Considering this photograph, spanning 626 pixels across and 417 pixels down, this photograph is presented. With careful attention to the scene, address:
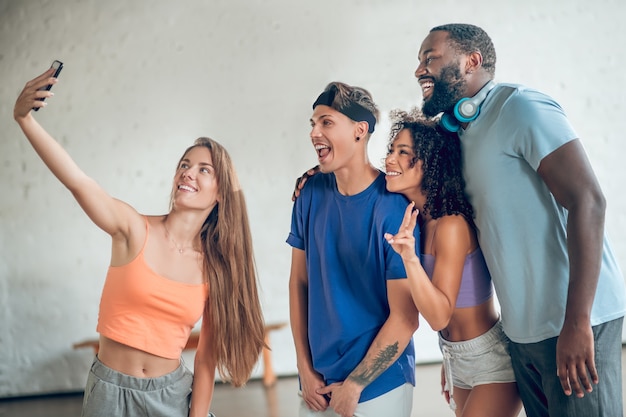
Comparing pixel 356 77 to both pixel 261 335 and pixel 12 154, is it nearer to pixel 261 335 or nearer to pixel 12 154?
pixel 12 154

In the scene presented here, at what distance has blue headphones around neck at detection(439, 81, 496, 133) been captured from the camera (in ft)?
6.81

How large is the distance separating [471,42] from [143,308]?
146 cm

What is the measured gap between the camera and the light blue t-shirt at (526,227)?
190 cm

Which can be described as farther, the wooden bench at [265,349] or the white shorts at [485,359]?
the wooden bench at [265,349]

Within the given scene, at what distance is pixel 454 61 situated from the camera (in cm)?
218

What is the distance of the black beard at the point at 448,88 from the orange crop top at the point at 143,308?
3.58 feet

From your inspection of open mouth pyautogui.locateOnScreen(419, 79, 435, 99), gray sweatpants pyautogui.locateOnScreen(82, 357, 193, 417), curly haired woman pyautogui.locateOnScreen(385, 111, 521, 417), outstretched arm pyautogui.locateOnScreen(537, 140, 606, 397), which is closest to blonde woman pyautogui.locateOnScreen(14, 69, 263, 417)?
gray sweatpants pyautogui.locateOnScreen(82, 357, 193, 417)

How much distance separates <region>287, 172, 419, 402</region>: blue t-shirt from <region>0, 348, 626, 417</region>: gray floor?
2.26m

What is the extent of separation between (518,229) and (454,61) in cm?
63

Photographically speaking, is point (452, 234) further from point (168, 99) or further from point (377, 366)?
point (168, 99)

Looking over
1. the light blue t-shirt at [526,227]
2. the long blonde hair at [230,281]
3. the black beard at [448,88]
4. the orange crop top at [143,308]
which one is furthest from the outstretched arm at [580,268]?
the orange crop top at [143,308]

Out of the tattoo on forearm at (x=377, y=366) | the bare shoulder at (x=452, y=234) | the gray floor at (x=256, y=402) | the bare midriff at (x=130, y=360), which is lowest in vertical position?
the gray floor at (x=256, y=402)

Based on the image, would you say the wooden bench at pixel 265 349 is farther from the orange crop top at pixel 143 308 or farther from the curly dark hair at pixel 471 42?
the curly dark hair at pixel 471 42

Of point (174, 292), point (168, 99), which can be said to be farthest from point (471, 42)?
point (168, 99)
